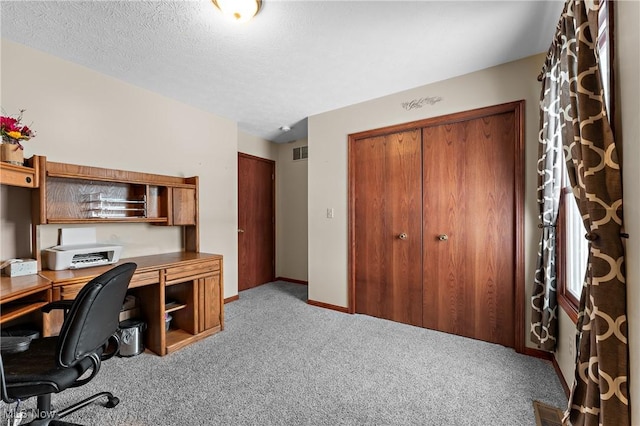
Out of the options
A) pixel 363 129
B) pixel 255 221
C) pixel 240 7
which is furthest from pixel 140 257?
pixel 363 129

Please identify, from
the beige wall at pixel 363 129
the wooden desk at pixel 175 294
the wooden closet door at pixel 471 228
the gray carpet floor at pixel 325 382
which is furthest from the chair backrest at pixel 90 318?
the wooden closet door at pixel 471 228

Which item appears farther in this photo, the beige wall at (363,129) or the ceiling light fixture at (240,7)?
the beige wall at (363,129)

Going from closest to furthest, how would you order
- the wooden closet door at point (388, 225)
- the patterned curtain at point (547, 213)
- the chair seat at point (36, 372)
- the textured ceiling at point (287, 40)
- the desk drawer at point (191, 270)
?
the chair seat at point (36, 372)
the textured ceiling at point (287, 40)
the patterned curtain at point (547, 213)
the desk drawer at point (191, 270)
the wooden closet door at point (388, 225)

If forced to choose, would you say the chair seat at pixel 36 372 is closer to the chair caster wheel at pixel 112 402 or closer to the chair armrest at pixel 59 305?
the chair armrest at pixel 59 305

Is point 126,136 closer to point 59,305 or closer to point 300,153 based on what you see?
point 59,305

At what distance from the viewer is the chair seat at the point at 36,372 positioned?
115cm

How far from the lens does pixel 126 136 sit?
106 inches

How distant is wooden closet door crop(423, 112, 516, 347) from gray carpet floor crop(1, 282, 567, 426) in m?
0.21

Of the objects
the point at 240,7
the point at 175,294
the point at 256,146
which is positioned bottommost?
the point at 175,294

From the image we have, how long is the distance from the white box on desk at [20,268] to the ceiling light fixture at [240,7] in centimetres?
215

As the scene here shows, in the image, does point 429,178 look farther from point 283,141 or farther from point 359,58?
point 283,141

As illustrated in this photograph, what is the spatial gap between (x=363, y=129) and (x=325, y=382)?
2.53 metres

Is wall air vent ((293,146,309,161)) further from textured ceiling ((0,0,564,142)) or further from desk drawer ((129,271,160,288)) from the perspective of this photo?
desk drawer ((129,271,160,288))

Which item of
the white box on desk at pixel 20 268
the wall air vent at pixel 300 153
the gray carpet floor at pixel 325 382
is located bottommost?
the gray carpet floor at pixel 325 382
